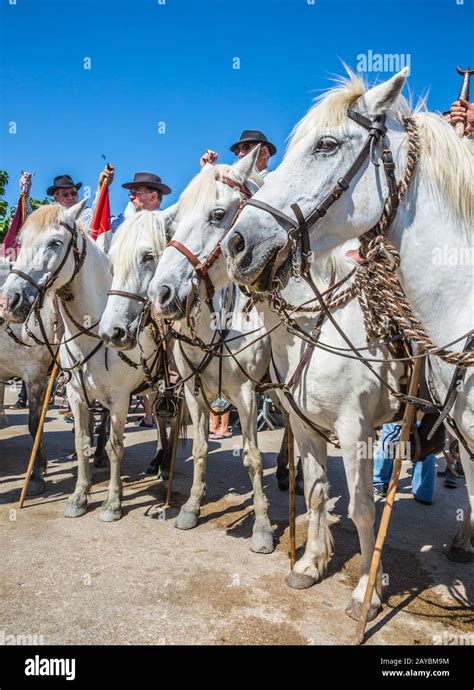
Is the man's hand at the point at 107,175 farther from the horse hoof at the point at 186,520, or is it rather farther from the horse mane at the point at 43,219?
the horse hoof at the point at 186,520

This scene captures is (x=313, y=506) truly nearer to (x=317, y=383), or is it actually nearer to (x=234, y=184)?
(x=317, y=383)

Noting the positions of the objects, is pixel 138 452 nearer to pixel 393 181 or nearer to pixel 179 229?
pixel 179 229

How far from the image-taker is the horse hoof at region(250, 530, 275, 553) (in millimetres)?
4258

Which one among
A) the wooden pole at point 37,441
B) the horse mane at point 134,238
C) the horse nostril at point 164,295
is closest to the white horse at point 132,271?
the horse mane at point 134,238

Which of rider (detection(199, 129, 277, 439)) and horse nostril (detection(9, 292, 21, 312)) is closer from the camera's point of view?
horse nostril (detection(9, 292, 21, 312))

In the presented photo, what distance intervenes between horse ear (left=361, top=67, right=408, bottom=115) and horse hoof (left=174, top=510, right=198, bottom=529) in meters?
3.90

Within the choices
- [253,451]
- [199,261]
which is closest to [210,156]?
[199,261]

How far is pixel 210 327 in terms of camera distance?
14.3 feet

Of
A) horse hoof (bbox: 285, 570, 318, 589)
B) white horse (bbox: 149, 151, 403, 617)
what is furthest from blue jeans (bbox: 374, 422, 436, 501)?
horse hoof (bbox: 285, 570, 318, 589)

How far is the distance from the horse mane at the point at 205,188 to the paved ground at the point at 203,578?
111 inches

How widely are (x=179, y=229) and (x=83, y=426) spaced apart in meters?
2.53

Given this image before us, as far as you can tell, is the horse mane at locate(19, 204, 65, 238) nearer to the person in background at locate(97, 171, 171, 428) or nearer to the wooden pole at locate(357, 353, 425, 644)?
the person in background at locate(97, 171, 171, 428)

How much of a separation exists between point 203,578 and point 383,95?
3464 mm

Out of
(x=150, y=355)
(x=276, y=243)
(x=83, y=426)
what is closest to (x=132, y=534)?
(x=83, y=426)
